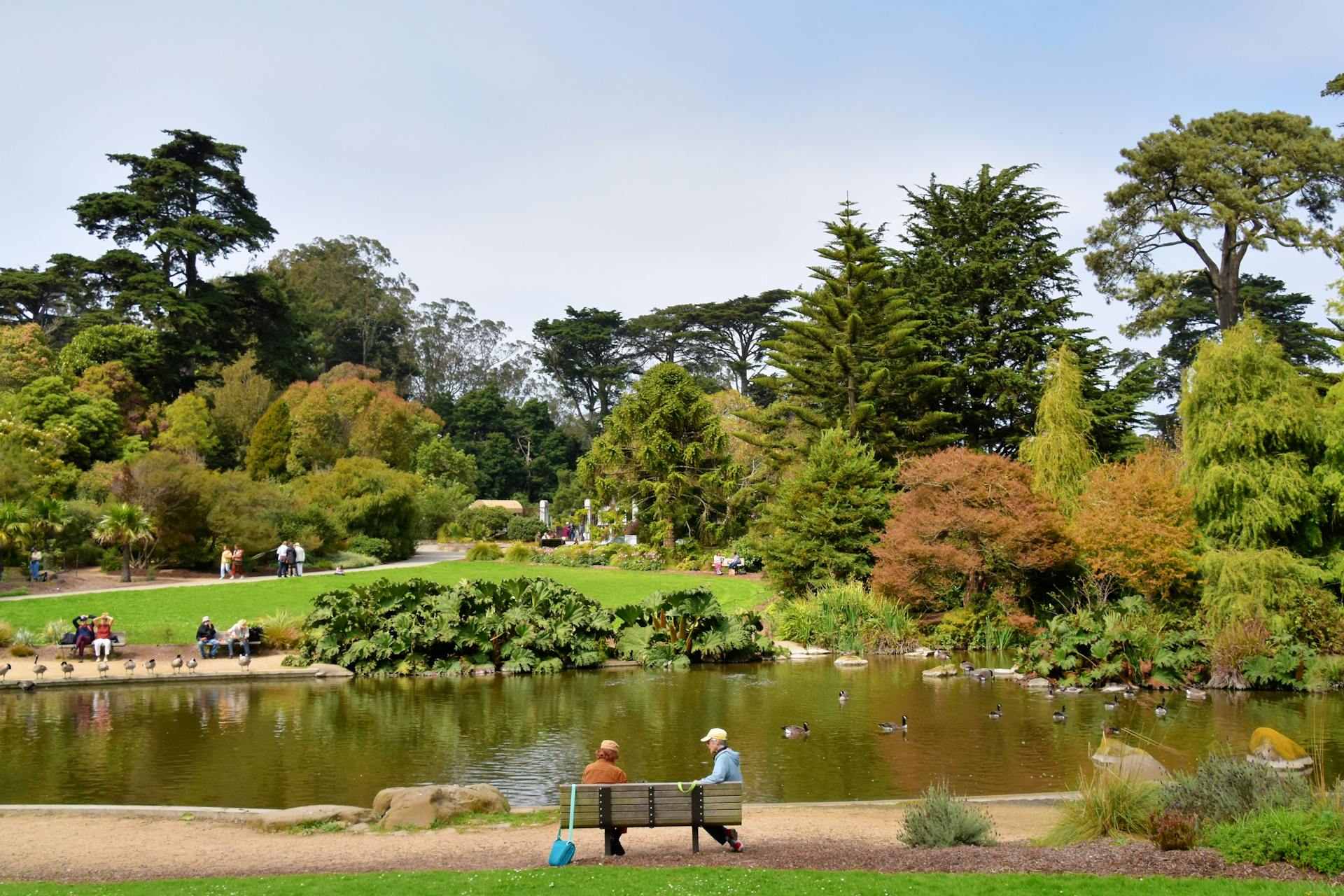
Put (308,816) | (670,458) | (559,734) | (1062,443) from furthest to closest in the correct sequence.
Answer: (670,458), (1062,443), (559,734), (308,816)

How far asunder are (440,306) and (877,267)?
64.2 meters

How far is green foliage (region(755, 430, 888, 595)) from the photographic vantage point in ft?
86.1

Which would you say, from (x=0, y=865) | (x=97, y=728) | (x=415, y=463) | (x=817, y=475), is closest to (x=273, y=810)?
(x=0, y=865)

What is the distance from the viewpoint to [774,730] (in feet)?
47.0

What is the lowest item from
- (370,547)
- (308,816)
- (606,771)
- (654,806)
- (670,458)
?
(308,816)

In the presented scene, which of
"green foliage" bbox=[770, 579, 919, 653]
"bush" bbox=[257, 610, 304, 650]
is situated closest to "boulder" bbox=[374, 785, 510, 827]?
"bush" bbox=[257, 610, 304, 650]

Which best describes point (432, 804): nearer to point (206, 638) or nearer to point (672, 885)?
point (672, 885)

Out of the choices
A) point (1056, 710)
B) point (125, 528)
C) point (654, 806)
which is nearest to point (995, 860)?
point (654, 806)

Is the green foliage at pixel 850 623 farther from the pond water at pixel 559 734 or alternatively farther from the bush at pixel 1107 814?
the bush at pixel 1107 814

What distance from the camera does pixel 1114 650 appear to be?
1833 cm

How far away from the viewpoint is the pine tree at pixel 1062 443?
2528 centimetres

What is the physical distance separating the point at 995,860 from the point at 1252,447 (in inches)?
605

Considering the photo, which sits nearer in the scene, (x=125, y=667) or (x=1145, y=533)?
(x=125, y=667)

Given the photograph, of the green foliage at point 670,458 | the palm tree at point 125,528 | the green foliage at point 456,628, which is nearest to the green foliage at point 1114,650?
the green foliage at point 456,628
